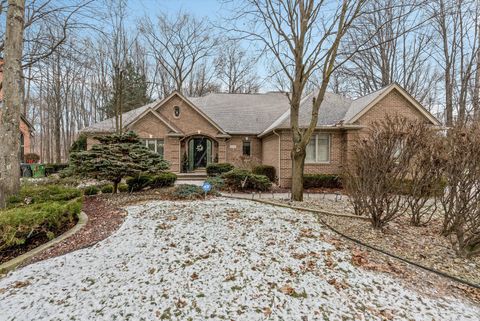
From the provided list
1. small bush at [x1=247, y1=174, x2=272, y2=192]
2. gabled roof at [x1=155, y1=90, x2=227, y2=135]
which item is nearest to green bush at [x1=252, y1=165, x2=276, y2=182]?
small bush at [x1=247, y1=174, x2=272, y2=192]

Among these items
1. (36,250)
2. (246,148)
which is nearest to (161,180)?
(36,250)

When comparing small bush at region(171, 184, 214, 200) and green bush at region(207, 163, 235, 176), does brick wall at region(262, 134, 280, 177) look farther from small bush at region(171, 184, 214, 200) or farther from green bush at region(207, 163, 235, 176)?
small bush at region(171, 184, 214, 200)

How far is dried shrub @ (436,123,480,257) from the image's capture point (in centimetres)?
412

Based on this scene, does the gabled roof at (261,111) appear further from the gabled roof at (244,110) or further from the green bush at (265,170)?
the green bush at (265,170)

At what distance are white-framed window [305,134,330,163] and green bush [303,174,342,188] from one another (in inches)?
44.8

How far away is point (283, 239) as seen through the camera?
4512 millimetres

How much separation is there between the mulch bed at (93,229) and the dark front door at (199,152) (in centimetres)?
1072

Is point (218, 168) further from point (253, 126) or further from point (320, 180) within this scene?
point (320, 180)

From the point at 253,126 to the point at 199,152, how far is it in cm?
442

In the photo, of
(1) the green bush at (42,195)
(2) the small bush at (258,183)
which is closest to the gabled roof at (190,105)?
(2) the small bush at (258,183)

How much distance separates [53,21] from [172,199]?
22.1 ft

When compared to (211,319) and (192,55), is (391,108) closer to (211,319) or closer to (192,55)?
(211,319)

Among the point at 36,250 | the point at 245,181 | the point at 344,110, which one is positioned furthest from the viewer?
the point at 344,110

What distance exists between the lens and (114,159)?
25.5ft
